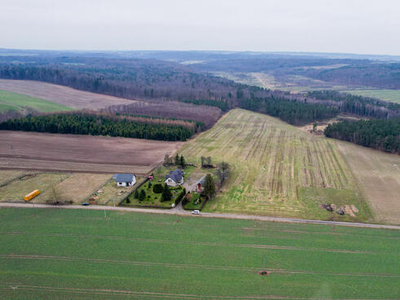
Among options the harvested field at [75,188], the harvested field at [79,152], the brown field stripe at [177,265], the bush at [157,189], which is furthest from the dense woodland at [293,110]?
the brown field stripe at [177,265]

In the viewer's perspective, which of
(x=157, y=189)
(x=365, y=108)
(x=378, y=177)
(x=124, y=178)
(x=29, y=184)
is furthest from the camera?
(x=365, y=108)

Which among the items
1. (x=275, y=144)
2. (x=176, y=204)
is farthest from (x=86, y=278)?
(x=275, y=144)

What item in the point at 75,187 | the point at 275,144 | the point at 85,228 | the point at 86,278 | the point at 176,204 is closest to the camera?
the point at 86,278

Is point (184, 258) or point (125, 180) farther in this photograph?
point (125, 180)

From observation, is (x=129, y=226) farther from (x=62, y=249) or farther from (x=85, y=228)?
(x=62, y=249)

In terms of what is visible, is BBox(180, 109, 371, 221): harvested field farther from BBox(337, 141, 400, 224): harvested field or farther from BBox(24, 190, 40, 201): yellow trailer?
BBox(24, 190, 40, 201): yellow trailer

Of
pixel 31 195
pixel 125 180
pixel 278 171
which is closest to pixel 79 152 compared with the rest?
pixel 31 195

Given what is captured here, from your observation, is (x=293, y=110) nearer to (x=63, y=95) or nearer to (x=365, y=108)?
(x=365, y=108)
